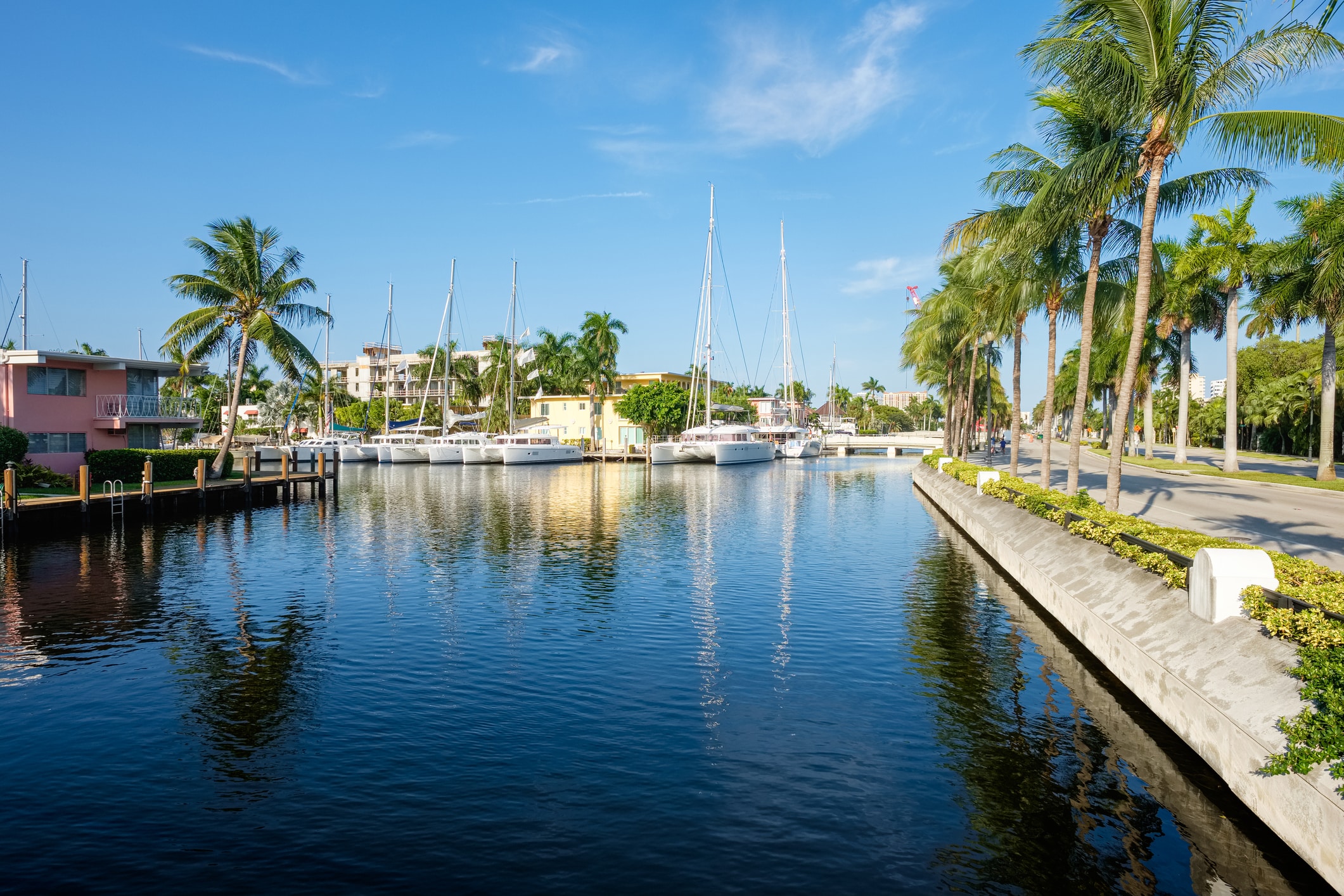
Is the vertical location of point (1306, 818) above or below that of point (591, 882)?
above

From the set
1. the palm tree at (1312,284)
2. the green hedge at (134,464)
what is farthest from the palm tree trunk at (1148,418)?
the green hedge at (134,464)

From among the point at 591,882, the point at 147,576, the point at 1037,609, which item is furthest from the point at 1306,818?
the point at 147,576

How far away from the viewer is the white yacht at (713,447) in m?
82.9

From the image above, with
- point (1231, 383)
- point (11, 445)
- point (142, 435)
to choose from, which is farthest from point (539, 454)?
point (1231, 383)

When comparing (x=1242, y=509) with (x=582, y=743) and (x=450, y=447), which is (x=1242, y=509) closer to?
(x=582, y=743)

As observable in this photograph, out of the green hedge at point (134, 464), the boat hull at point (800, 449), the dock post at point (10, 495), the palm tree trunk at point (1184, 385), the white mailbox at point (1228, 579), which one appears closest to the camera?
the white mailbox at point (1228, 579)

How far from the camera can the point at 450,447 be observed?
271 ft

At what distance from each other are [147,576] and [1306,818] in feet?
83.8

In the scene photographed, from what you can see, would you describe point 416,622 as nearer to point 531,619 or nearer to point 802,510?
point 531,619

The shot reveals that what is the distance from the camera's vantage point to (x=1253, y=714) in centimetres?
894

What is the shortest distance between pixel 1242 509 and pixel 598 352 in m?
74.3

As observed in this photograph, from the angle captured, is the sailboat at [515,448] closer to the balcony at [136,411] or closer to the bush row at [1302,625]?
the balcony at [136,411]

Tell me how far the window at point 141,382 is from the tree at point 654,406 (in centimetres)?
5736

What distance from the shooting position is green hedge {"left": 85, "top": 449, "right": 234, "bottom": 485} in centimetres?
3872
